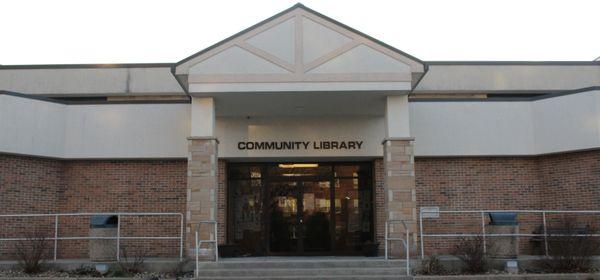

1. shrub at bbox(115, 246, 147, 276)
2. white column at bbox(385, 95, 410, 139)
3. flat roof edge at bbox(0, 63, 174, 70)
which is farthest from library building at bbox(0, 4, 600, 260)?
flat roof edge at bbox(0, 63, 174, 70)

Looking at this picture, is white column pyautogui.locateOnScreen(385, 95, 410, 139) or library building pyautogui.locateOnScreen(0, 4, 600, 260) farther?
library building pyautogui.locateOnScreen(0, 4, 600, 260)

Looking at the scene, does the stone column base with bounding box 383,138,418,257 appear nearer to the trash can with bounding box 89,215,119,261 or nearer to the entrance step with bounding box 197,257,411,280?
the entrance step with bounding box 197,257,411,280

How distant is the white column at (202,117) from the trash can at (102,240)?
276 centimetres

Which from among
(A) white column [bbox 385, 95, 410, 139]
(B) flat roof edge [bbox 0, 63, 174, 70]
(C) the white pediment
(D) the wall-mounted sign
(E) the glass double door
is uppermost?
(B) flat roof edge [bbox 0, 63, 174, 70]

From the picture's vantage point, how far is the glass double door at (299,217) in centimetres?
1636

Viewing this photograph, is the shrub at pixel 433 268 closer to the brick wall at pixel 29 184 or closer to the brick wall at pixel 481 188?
the brick wall at pixel 481 188

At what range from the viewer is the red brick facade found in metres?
16.0

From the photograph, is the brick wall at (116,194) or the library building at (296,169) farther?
the brick wall at (116,194)

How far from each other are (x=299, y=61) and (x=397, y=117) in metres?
2.71

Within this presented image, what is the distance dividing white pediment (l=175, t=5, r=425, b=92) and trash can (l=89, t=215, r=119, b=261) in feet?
11.6

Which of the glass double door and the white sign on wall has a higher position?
the white sign on wall

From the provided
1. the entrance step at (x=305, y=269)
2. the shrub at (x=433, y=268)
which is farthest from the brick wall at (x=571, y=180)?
the entrance step at (x=305, y=269)

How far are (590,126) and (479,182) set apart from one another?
319 cm

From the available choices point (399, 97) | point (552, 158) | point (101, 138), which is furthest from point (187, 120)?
point (552, 158)
